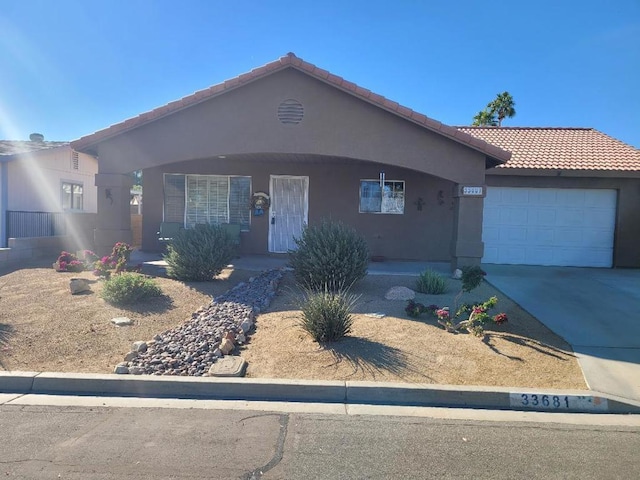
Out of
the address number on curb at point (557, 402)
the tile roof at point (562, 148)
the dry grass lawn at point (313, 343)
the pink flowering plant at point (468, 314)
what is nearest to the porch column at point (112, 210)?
the dry grass lawn at point (313, 343)

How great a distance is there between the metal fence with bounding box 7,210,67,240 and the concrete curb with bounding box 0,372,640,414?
450 inches

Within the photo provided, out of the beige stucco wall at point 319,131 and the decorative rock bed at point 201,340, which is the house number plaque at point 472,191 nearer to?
the beige stucco wall at point 319,131

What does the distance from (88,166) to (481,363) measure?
19.9 meters

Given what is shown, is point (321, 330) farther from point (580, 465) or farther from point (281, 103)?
point (281, 103)

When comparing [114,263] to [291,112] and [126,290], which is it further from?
[291,112]

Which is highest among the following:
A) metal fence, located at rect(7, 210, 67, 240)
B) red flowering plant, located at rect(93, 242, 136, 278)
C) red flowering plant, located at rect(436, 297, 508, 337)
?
metal fence, located at rect(7, 210, 67, 240)

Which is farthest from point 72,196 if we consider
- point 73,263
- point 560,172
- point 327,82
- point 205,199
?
point 560,172

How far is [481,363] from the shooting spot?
5.73 m

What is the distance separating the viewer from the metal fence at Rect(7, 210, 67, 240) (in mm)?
14656

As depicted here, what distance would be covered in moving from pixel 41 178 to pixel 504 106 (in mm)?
26897

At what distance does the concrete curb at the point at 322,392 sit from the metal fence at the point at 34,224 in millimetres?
11418

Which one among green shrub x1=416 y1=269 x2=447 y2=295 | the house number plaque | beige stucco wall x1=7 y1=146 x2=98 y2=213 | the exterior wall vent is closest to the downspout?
beige stucco wall x1=7 y1=146 x2=98 y2=213

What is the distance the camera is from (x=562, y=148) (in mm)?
14688

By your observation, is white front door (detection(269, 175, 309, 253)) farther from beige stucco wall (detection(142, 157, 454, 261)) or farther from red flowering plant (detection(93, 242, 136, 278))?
red flowering plant (detection(93, 242, 136, 278))
